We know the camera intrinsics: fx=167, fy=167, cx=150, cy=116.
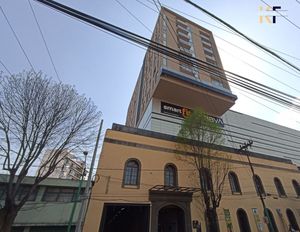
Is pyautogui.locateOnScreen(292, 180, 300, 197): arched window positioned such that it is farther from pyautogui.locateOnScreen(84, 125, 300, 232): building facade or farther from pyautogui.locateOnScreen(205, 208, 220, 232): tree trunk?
pyautogui.locateOnScreen(205, 208, 220, 232): tree trunk

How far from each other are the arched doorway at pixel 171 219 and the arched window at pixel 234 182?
6399 millimetres

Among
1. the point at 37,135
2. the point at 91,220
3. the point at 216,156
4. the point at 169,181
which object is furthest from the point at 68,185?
the point at 216,156

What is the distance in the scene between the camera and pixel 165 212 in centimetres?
1415

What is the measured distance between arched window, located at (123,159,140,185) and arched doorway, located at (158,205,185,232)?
344 cm

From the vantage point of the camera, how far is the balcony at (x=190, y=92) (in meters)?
24.1

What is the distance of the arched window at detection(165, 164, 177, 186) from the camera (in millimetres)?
14095

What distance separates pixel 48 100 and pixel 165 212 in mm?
12402

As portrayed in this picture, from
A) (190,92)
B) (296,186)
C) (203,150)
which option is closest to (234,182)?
(203,150)

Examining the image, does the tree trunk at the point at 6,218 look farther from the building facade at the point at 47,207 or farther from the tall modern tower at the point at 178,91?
the tall modern tower at the point at 178,91

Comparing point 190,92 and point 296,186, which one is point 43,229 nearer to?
point 190,92

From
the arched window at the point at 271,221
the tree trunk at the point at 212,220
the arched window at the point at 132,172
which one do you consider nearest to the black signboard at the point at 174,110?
the arched window at the point at 132,172

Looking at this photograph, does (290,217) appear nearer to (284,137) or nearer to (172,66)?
(172,66)

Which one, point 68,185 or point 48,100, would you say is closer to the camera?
point 48,100

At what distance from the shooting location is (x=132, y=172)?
1327 centimetres
